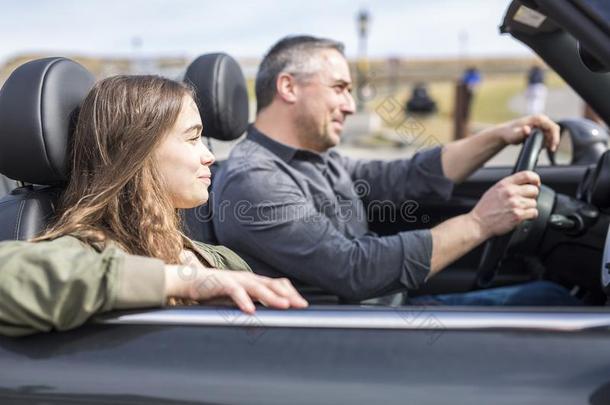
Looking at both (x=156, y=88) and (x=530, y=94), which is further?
(x=530, y=94)

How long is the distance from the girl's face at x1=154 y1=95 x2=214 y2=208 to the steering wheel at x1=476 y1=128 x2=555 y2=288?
1077 millimetres

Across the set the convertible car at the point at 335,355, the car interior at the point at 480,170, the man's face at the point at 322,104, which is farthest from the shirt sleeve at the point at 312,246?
the convertible car at the point at 335,355

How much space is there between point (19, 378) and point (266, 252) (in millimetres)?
1021

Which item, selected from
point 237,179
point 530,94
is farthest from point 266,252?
point 530,94

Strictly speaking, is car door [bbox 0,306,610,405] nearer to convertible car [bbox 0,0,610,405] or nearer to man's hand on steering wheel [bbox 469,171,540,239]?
convertible car [bbox 0,0,610,405]

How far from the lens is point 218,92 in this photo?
2213 mm

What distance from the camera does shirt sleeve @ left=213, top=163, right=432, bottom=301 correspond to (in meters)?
1.98

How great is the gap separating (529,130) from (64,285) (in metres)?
1.93

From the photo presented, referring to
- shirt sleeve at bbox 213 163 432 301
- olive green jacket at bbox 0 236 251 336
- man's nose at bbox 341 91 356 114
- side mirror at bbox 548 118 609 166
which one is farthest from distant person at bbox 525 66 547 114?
olive green jacket at bbox 0 236 251 336

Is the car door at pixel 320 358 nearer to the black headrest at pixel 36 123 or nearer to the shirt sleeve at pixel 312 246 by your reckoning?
the black headrest at pixel 36 123

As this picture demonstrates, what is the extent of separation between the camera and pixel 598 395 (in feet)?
3.36

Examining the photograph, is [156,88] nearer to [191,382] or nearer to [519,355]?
[191,382]

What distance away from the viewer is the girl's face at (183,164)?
1.50 m

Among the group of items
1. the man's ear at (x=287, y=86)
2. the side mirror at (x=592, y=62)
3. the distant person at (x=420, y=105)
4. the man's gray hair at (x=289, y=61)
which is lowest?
the distant person at (x=420, y=105)
